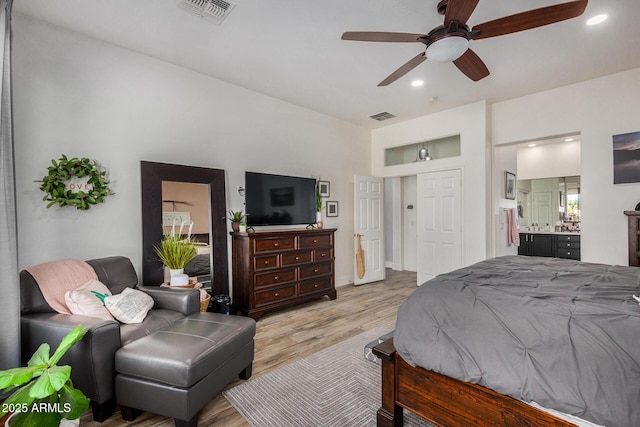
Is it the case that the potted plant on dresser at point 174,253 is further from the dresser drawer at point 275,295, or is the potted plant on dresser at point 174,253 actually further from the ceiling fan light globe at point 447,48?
the ceiling fan light globe at point 447,48

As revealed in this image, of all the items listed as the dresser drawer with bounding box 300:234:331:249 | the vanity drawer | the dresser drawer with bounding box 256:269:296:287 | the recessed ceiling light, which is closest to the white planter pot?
the dresser drawer with bounding box 256:269:296:287

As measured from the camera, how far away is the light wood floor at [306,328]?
1.90 m

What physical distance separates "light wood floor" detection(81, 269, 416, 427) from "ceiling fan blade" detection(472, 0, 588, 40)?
285 cm

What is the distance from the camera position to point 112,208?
2906mm

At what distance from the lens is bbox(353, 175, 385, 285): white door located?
5.33 meters

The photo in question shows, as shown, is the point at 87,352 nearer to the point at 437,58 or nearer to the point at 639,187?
the point at 437,58

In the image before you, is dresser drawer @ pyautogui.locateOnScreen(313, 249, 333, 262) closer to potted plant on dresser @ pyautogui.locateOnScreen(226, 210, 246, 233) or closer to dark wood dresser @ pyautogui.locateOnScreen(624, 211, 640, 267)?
potted plant on dresser @ pyautogui.locateOnScreen(226, 210, 246, 233)

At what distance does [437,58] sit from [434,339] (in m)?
1.94

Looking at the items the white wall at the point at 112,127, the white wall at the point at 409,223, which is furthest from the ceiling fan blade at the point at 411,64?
the white wall at the point at 409,223

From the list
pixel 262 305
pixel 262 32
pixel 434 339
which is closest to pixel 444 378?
pixel 434 339

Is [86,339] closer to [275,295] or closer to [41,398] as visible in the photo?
[41,398]

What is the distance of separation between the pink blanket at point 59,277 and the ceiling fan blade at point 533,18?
334 cm

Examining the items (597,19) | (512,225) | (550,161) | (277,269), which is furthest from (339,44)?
(550,161)

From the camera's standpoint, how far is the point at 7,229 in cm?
176
